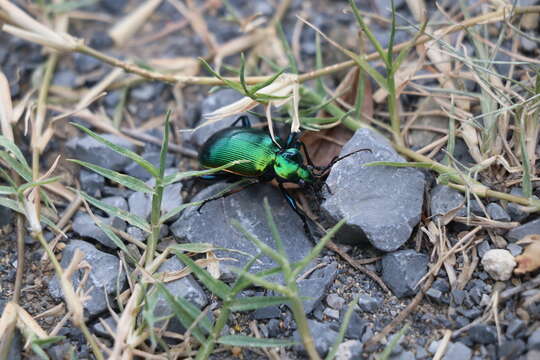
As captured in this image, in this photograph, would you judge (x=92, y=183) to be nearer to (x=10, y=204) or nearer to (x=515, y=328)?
(x=10, y=204)

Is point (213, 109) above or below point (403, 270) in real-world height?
above

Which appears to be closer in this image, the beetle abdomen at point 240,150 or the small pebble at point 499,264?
the small pebble at point 499,264

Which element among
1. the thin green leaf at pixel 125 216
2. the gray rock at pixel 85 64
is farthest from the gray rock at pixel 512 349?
the gray rock at pixel 85 64

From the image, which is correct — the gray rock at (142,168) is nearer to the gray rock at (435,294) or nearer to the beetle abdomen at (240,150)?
the beetle abdomen at (240,150)

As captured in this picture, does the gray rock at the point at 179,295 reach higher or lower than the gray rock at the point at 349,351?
higher

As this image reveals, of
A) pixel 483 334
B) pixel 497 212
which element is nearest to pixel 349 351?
pixel 483 334

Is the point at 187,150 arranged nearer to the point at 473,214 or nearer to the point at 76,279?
the point at 76,279

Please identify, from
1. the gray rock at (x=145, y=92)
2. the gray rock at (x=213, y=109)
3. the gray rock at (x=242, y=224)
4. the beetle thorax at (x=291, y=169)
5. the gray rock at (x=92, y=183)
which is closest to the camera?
the gray rock at (x=242, y=224)

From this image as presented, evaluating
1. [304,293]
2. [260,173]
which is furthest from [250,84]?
[304,293]
